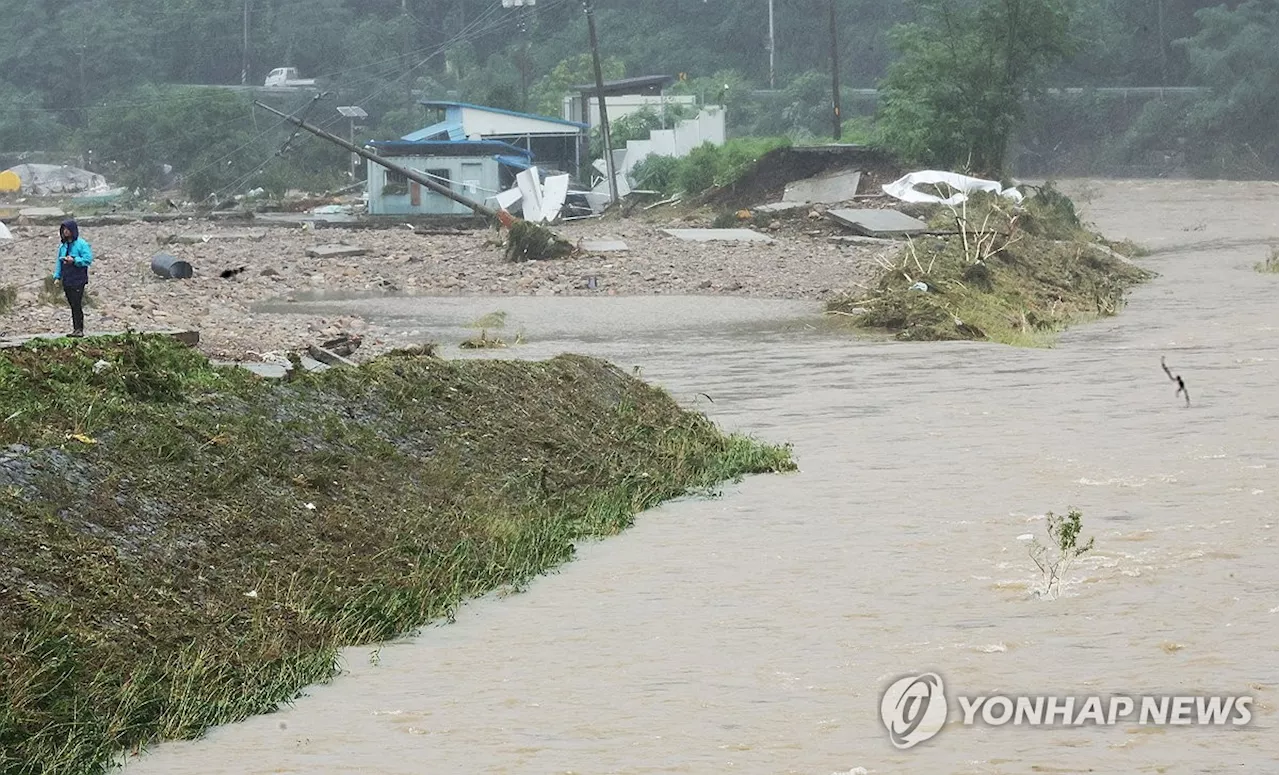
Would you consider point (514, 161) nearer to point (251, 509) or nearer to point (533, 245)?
point (533, 245)

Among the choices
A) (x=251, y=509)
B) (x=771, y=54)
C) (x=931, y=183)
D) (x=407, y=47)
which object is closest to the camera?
(x=251, y=509)

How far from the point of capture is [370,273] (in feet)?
107

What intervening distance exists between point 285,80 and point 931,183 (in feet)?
152

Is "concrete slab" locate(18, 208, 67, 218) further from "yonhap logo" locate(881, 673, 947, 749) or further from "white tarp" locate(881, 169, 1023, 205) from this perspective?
"yonhap logo" locate(881, 673, 947, 749)

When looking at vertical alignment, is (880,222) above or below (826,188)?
above

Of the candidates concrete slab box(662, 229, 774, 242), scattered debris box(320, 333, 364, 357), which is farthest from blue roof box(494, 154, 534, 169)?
scattered debris box(320, 333, 364, 357)

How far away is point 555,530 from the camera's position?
10688 mm

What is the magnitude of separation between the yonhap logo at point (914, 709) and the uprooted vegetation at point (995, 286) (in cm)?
1407

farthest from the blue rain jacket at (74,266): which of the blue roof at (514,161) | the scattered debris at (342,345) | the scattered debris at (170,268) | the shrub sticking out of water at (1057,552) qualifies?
the blue roof at (514,161)

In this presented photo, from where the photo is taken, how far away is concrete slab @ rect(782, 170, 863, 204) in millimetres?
43438

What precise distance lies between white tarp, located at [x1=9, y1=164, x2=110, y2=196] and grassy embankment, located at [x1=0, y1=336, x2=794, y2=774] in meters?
59.7

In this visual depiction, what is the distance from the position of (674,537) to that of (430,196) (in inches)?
1534

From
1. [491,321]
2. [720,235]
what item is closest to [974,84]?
[720,235]

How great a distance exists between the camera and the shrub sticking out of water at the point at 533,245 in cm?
3366
